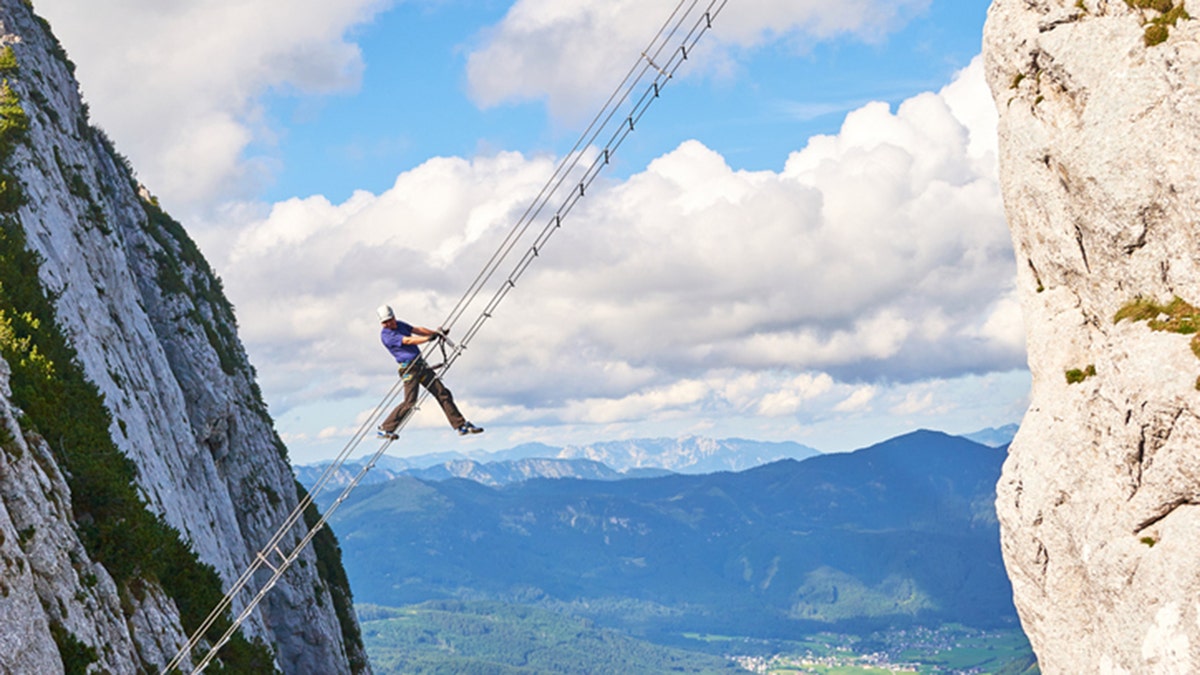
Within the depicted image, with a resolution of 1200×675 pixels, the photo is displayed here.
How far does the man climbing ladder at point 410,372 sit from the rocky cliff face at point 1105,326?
2140 centimetres

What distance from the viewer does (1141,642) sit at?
33.0 m

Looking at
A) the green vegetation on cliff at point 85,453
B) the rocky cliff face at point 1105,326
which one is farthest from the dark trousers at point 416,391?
the rocky cliff face at point 1105,326

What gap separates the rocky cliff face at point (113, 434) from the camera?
2461 centimetres

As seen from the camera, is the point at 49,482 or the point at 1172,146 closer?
the point at 49,482

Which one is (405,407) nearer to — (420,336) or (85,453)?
(420,336)

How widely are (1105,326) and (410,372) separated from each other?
2465cm

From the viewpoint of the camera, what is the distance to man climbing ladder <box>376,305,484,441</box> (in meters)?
31.5

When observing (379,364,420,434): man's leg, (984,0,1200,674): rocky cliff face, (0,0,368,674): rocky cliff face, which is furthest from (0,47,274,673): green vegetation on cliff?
(984,0,1200,674): rocky cliff face

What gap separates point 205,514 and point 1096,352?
3967 cm

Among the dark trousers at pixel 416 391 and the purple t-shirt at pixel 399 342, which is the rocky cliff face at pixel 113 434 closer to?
the dark trousers at pixel 416 391

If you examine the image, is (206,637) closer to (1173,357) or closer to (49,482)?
(49,482)

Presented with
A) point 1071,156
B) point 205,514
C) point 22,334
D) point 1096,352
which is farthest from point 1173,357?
point 205,514

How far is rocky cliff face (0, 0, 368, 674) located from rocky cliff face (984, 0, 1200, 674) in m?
29.9

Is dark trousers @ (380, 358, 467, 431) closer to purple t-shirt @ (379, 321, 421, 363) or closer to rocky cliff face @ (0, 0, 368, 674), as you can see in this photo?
purple t-shirt @ (379, 321, 421, 363)
